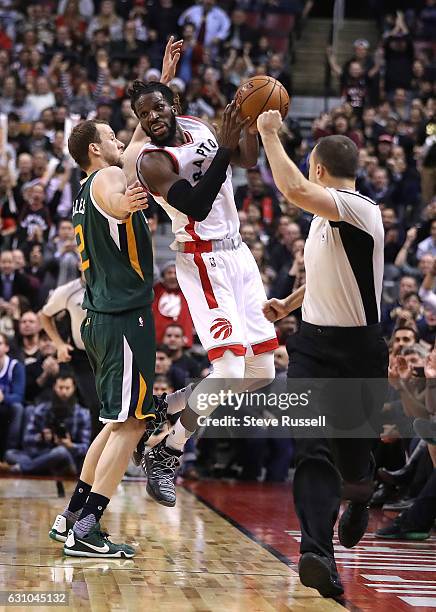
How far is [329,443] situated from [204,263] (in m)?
1.49

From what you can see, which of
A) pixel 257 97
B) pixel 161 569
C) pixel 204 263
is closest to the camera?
pixel 161 569

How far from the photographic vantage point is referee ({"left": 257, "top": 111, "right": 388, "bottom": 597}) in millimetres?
5242

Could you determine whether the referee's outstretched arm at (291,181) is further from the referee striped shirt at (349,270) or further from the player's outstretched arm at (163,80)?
the player's outstretched arm at (163,80)

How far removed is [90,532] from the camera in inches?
245

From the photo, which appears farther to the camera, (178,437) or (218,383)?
(178,437)

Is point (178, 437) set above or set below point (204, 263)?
below

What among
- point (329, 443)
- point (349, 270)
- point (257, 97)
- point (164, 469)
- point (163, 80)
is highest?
point (163, 80)

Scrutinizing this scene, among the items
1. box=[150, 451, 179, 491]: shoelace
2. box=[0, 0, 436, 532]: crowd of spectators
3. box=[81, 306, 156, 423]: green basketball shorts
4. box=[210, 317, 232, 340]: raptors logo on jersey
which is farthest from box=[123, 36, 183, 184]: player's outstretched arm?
box=[0, 0, 436, 532]: crowd of spectators

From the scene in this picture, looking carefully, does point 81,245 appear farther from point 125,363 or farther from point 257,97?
point 257,97

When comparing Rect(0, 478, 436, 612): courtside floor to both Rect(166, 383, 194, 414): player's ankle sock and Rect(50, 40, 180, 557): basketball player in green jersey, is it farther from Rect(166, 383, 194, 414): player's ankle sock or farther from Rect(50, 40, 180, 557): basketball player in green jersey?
Rect(166, 383, 194, 414): player's ankle sock

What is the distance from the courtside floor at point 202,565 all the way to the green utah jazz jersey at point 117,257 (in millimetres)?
1436

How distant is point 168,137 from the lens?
624cm

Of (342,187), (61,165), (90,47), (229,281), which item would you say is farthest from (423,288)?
(90,47)

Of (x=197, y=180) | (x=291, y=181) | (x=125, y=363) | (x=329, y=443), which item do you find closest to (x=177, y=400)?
(x=125, y=363)
